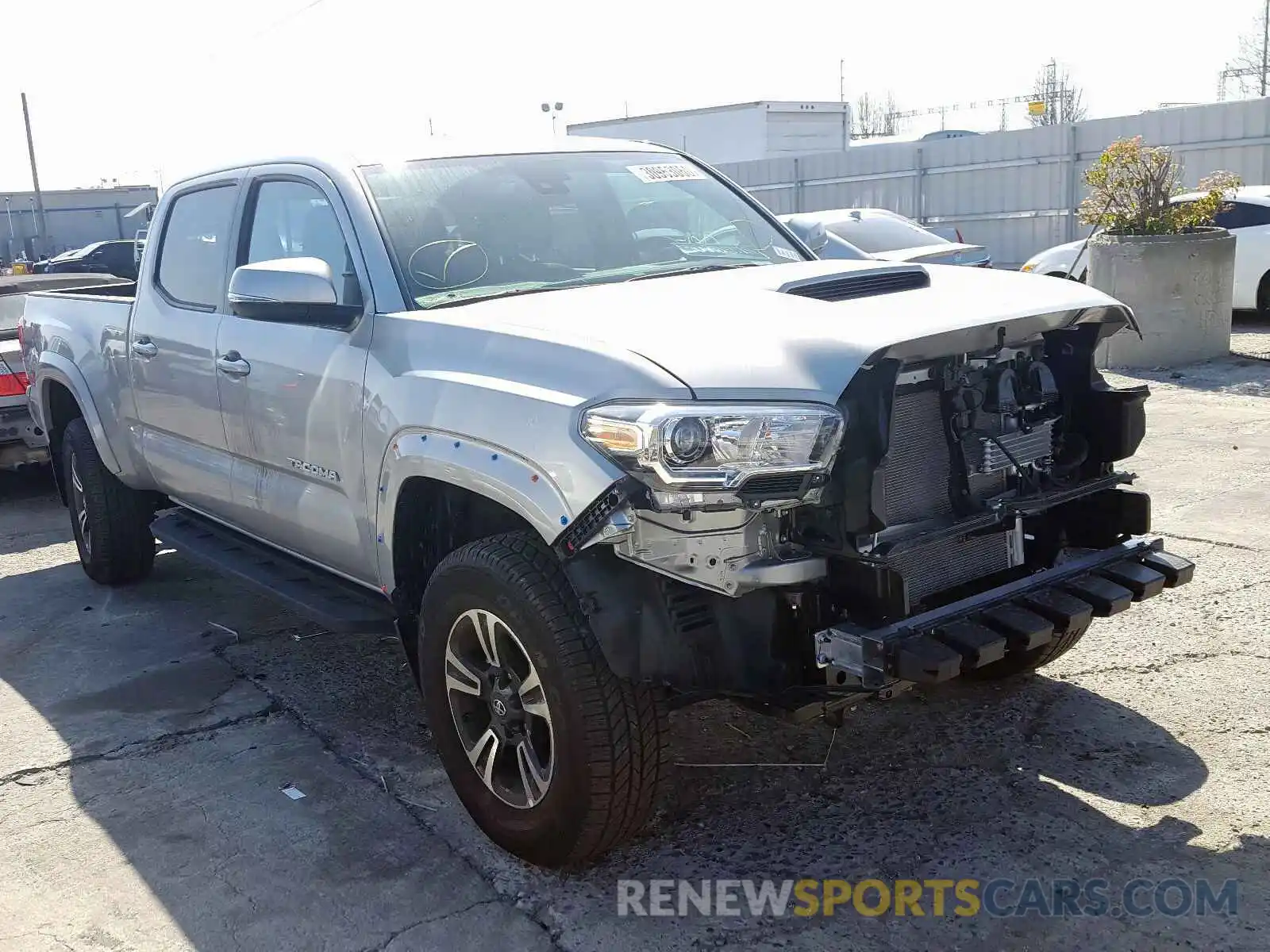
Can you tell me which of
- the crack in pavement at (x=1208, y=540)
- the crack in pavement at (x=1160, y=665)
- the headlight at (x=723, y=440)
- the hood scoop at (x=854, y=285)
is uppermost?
the hood scoop at (x=854, y=285)

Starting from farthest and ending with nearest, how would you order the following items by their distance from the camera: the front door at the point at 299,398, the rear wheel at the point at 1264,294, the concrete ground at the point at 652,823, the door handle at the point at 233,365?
1. the rear wheel at the point at 1264,294
2. the door handle at the point at 233,365
3. the front door at the point at 299,398
4. the concrete ground at the point at 652,823

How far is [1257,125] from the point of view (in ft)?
59.3

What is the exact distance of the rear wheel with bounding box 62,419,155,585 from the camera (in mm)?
6500

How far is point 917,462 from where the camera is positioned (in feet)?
11.1

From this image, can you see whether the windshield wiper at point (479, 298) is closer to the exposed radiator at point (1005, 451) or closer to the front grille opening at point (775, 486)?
the front grille opening at point (775, 486)

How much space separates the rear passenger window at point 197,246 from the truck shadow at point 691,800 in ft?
5.29

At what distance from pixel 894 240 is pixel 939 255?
77 cm

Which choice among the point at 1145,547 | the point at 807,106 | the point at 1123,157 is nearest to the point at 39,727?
the point at 1145,547

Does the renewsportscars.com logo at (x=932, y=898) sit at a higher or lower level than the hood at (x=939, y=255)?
lower

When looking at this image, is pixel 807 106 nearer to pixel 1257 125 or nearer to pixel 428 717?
pixel 1257 125

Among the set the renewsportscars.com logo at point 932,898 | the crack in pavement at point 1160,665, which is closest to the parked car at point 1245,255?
the crack in pavement at point 1160,665

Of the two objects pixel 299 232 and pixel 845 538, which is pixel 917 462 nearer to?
pixel 845 538

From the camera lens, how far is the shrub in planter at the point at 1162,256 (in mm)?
11172

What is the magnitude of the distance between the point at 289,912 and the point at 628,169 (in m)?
2.89
